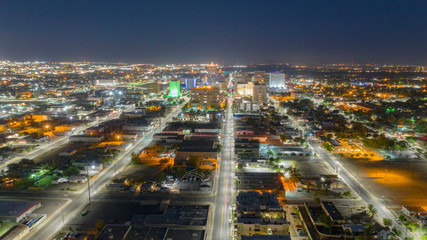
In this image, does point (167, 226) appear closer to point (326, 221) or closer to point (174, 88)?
point (326, 221)

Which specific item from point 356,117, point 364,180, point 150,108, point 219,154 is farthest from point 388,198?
point 150,108

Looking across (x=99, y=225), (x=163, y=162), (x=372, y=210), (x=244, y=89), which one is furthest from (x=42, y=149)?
(x=244, y=89)

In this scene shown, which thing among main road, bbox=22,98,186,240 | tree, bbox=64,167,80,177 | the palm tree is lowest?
main road, bbox=22,98,186,240

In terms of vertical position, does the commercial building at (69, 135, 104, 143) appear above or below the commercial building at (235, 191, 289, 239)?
above

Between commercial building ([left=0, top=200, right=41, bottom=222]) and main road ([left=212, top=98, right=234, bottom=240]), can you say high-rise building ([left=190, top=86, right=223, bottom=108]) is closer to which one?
main road ([left=212, top=98, right=234, bottom=240])

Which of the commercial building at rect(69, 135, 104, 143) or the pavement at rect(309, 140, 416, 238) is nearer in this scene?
the pavement at rect(309, 140, 416, 238)

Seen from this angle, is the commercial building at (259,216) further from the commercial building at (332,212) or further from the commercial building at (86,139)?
the commercial building at (86,139)

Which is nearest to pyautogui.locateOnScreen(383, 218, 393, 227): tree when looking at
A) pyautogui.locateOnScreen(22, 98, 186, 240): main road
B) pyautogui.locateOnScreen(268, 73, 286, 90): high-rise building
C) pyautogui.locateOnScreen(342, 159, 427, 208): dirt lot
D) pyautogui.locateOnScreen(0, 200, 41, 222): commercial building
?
pyautogui.locateOnScreen(342, 159, 427, 208): dirt lot

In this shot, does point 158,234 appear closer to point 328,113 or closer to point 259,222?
point 259,222
